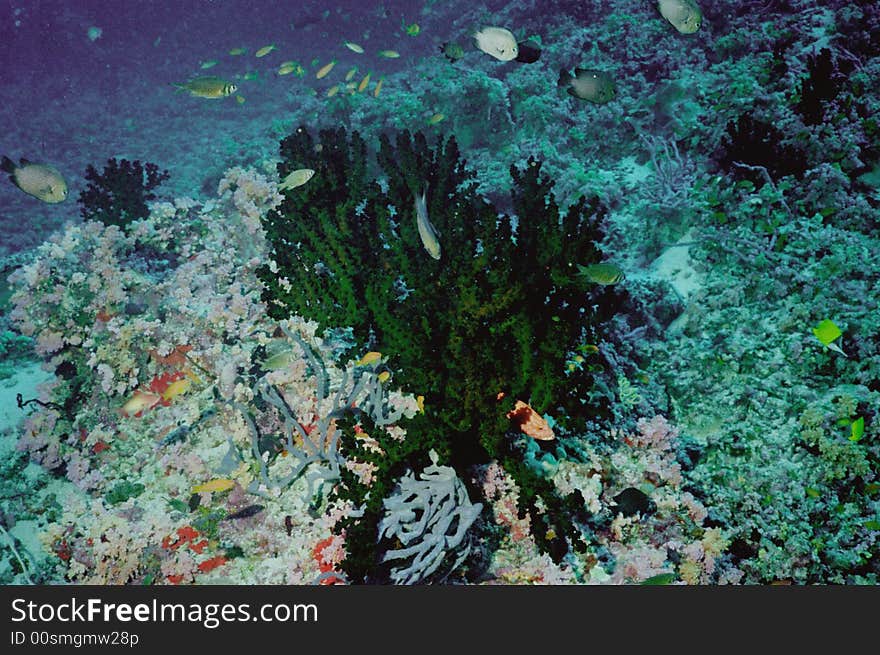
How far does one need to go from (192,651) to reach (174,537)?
1.41 meters

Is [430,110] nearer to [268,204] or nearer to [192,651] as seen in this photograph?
[268,204]

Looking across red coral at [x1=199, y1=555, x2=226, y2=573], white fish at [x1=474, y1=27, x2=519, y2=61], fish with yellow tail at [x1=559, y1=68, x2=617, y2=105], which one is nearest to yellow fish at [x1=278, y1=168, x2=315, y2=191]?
white fish at [x1=474, y1=27, x2=519, y2=61]

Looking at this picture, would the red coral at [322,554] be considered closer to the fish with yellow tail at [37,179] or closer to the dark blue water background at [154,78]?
the fish with yellow tail at [37,179]

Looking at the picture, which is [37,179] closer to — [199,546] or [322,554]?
[199,546]

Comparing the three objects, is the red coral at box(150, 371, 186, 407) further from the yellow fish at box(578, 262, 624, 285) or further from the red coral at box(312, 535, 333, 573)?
the yellow fish at box(578, 262, 624, 285)

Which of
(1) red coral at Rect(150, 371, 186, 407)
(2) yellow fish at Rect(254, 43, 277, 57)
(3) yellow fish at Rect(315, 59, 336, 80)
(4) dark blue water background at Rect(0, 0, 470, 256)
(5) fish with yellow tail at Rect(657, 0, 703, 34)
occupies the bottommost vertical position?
(4) dark blue water background at Rect(0, 0, 470, 256)

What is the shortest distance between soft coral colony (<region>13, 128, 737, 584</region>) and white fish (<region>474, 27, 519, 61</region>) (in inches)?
41.1

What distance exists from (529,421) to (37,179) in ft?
16.4

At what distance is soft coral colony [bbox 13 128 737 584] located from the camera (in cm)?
302

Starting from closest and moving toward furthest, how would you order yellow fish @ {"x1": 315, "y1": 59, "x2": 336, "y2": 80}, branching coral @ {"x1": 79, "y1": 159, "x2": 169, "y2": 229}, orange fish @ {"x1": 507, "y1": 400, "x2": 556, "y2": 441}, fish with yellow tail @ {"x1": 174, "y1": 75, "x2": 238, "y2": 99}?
orange fish @ {"x1": 507, "y1": 400, "x2": 556, "y2": 441} → fish with yellow tail @ {"x1": 174, "y1": 75, "x2": 238, "y2": 99} → branching coral @ {"x1": 79, "y1": 159, "x2": 169, "y2": 229} → yellow fish @ {"x1": 315, "y1": 59, "x2": 336, "y2": 80}

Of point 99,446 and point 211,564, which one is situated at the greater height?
point 211,564

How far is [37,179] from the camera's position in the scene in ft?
14.6

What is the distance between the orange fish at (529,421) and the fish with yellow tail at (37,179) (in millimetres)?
4595

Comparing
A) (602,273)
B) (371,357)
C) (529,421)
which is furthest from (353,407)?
(602,273)
